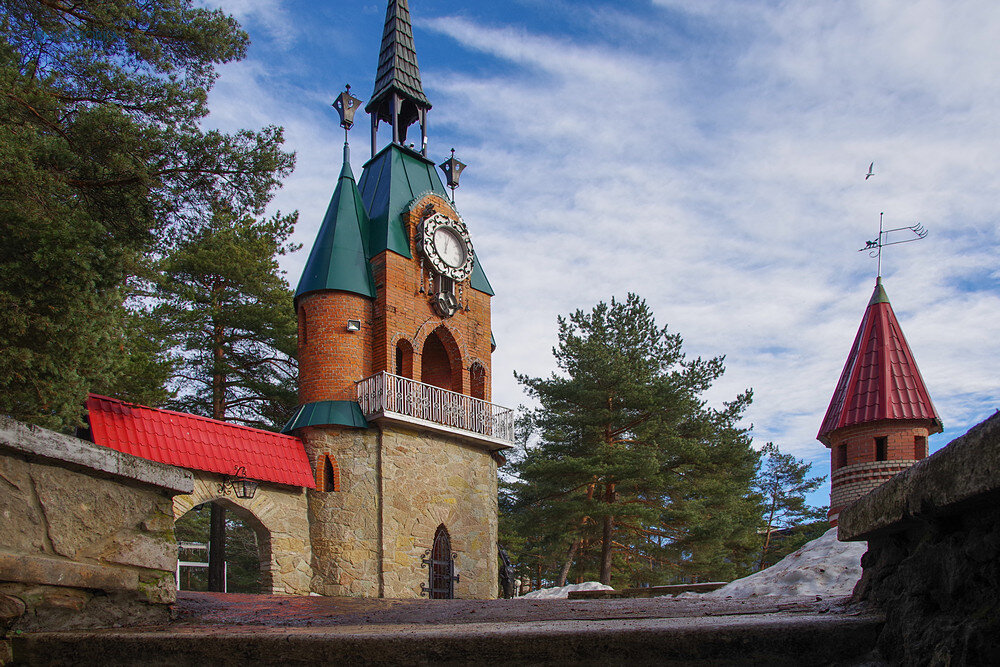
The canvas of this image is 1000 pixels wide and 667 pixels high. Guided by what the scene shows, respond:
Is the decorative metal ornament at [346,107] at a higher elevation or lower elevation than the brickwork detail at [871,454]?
higher

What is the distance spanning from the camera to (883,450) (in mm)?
18719

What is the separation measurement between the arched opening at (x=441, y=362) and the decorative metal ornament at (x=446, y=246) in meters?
1.45

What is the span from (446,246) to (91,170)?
35.3 ft

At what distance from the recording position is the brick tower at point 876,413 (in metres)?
18.4

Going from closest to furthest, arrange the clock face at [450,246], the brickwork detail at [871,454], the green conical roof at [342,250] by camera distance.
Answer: the green conical roof at [342,250], the brickwork detail at [871,454], the clock face at [450,246]

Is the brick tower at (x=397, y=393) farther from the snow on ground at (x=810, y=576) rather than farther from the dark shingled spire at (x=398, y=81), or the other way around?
the snow on ground at (x=810, y=576)

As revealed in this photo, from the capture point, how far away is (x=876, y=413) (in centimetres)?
1859

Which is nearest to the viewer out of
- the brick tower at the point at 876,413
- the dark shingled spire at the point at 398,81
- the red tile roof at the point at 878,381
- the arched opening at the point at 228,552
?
the brick tower at the point at 876,413

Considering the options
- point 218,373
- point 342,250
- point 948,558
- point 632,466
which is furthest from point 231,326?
point 948,558

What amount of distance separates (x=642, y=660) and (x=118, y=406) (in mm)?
13283

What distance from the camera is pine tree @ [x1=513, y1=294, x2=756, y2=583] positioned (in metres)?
24.1

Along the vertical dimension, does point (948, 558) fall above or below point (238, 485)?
below

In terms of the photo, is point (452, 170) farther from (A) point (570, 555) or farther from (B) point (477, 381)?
(A) point (570, 555)

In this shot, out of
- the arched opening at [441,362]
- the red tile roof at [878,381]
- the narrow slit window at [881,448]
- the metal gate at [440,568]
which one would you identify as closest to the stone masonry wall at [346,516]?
the metal gate at [440,568]
